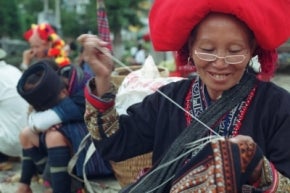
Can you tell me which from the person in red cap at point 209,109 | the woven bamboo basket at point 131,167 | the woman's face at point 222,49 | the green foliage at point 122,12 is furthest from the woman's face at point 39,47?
the green foliage at point 122,12

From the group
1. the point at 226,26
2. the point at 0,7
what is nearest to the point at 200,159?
the point at 226,26

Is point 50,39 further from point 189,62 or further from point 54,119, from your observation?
Result: point 189,62

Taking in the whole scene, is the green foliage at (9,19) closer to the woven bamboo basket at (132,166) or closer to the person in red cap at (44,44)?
the person in red cap at (44,44)

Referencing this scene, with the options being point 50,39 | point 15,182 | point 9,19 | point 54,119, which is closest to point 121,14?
point 9,19

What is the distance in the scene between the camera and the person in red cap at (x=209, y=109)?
67.4 inches

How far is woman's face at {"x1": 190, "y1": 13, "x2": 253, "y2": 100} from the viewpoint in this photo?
1837mm

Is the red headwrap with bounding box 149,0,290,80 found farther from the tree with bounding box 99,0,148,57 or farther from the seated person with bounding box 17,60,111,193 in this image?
the tree with bounding box 99,0,148,57

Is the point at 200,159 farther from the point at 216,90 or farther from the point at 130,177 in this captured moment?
the point at 130,177

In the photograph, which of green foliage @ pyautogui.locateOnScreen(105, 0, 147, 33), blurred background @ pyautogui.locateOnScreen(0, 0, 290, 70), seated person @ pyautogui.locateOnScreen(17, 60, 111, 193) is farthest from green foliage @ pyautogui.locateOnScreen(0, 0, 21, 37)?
seated person @ pyautogui.locateOnScreen(17, 60, 111, 193)

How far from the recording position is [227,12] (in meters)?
1.82

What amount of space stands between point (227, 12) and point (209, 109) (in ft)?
1.22

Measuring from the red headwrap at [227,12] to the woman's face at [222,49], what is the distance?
34mm

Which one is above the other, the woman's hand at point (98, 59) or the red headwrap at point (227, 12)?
the red headwrap at point (227, 12)

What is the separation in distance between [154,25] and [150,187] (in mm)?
624
